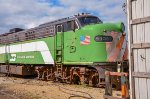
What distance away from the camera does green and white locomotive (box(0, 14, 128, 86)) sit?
47.2ft

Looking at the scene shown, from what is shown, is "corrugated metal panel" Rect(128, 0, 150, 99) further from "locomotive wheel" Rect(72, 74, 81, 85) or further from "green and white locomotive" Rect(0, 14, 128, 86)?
"locomotive wheel" Rect(72, 74, 81, 85)

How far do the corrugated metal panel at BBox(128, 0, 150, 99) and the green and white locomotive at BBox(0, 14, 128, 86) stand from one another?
20.6 ft

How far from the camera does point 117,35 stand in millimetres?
14617

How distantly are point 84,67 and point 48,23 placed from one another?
504 centimetres

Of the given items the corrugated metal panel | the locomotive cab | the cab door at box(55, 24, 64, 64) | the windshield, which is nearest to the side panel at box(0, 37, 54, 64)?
Answer: the cab door at box(55, 24, 64, 64)

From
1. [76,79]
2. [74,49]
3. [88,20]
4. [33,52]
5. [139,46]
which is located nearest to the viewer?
[139,46]

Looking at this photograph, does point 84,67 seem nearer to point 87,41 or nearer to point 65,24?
point 87,41

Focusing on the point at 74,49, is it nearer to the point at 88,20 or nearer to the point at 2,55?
the point at 88,20

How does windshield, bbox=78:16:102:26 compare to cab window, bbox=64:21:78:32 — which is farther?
windshield, bbox=78:16:102:26

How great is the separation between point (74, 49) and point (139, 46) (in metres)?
8.80

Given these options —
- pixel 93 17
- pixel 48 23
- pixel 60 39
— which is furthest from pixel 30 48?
pixel 93 17

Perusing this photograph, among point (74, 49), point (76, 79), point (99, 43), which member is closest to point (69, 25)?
point (74, 49)

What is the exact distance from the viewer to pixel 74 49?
618 inches

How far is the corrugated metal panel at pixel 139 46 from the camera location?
271 inches
